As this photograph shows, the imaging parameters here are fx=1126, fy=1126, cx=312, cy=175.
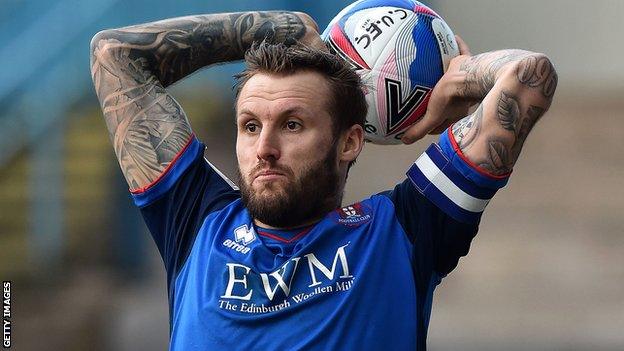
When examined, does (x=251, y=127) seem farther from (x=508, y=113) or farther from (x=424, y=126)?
(x=508, y=113)

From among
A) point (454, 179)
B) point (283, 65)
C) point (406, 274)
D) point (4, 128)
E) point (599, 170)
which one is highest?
point (283, 65)

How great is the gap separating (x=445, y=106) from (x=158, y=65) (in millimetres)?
759

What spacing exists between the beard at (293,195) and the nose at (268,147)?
17 millimetres

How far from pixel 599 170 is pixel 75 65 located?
4.28m

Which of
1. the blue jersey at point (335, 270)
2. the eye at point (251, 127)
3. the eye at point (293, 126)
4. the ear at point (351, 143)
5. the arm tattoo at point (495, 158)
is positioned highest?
the eye at point (293, 126)

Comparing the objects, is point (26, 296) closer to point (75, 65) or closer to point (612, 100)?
point (75, 65)

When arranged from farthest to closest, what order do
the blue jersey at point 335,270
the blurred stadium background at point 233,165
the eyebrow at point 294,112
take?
the blurred stadium background at point 233,165 → the eyebrow at point 294,112 → the blue jersey at point 335,270

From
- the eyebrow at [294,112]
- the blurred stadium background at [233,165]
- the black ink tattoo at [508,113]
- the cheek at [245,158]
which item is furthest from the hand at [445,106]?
the blurred stadium background at [233,165]

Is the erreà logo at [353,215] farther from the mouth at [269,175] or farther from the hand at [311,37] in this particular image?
the hand at [311,37]

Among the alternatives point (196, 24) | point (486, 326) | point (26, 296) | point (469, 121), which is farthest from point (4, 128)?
point (469, 121)

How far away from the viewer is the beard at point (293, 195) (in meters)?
2.60

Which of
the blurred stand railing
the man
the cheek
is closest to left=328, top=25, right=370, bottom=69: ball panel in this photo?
the man

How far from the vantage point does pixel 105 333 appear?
26.0ft

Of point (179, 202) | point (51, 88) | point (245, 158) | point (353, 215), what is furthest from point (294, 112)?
point (51, 88)
